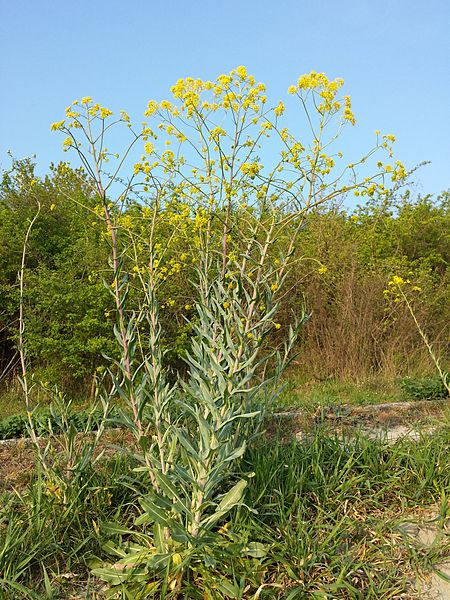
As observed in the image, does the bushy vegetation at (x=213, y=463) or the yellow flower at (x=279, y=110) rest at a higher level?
the yellow flower at (x=279, y=110)

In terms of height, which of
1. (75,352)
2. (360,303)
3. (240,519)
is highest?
(360,303)

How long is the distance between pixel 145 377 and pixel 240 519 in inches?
31.1

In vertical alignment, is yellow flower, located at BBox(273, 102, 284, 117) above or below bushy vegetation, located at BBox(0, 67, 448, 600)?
above

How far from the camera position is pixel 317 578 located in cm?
257

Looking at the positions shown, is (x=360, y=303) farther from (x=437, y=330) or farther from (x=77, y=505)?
(x=77, y=505)

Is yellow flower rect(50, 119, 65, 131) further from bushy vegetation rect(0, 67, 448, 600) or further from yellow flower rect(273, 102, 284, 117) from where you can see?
yellow flower rect(273, 102, 284, 117)

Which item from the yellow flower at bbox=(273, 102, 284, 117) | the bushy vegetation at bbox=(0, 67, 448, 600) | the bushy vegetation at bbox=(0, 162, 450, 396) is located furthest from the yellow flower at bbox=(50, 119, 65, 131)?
the bushy vegetation at bbox=(0, 162, 450, 396)

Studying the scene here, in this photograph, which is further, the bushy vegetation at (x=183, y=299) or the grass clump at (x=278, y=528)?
the bushy vegetation at (x=183, y=299)

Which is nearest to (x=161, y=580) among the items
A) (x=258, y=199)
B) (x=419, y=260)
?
(x=258, y=199)

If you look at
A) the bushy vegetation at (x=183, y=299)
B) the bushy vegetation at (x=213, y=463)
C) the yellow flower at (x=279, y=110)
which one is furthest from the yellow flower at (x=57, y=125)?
the bushy vegetation at (x=183, y=299)

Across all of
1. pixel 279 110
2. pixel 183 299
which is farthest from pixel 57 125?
pixel 183 299

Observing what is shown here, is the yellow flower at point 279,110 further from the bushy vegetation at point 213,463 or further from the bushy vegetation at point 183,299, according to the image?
the bushy vegetation at point 183,299

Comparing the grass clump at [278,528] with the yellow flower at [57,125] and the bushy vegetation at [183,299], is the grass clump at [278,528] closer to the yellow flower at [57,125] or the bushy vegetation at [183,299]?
the yellow flower at [57,125]

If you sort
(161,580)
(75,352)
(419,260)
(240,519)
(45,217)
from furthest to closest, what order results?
(419,260) < (45,217) < (75,352) < (240,519) < (161,580)
